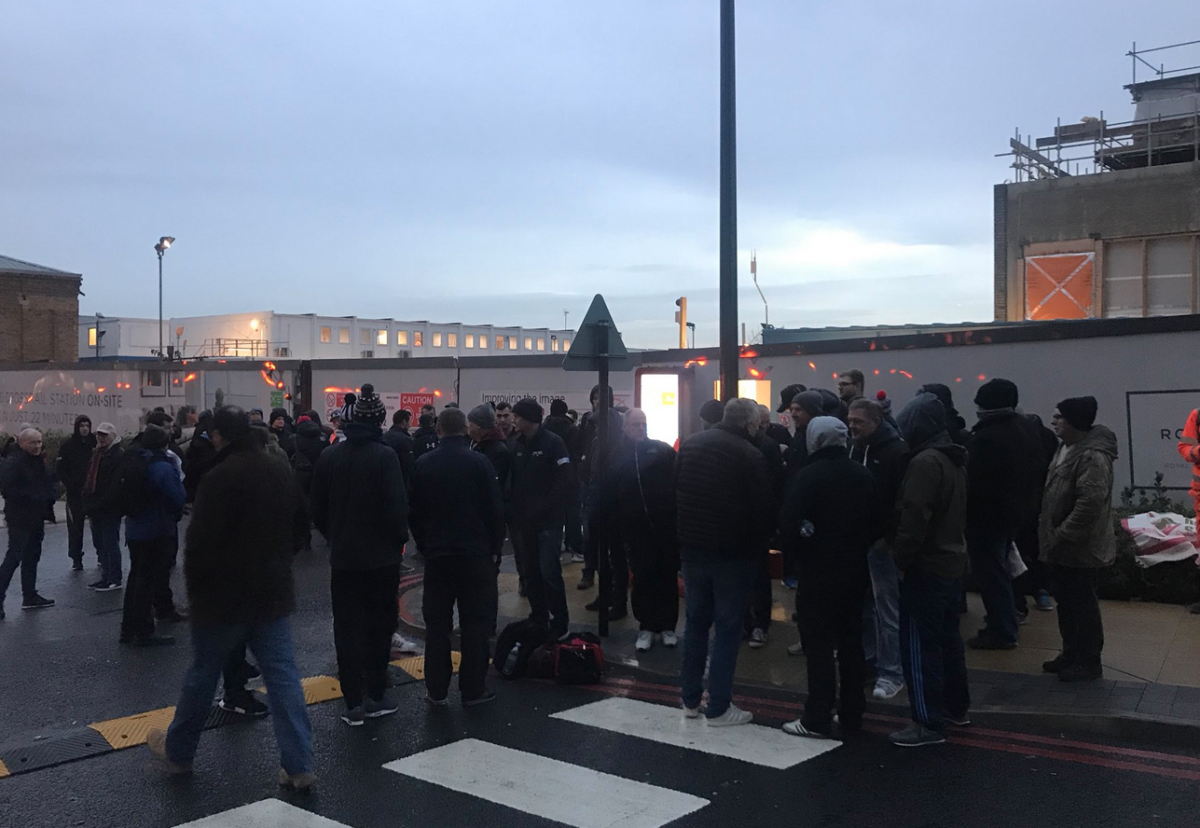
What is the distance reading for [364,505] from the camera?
659 cm


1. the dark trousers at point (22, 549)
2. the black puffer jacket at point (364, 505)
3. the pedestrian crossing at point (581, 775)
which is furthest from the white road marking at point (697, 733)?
the dark trousers at point (22, 549)

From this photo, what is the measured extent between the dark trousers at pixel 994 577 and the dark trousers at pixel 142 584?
6.58 m

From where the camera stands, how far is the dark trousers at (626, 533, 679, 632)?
26.5ft

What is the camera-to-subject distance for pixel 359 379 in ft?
70.9

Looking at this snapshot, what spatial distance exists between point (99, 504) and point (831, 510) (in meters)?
6.88

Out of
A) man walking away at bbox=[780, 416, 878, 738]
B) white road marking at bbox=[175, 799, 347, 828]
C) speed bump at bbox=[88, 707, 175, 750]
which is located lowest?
speed bump at bbox=[88, 707, 175, 750]

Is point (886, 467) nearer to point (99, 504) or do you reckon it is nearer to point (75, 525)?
point (99, 504)

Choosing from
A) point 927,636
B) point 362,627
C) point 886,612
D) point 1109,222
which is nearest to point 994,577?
point 886,612

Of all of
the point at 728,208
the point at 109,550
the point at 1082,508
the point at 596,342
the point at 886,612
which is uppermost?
the point at 728,208

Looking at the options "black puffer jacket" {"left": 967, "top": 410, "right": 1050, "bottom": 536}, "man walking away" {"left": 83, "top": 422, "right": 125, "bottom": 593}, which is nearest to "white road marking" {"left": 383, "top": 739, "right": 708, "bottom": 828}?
"black puffer jacket" {"left": 967, "top": 410, "right": 1050, "bottom": 536}

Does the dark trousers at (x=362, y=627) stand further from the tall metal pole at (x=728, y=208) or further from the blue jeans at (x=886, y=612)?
the tall metal pole at (x=728, y=208)

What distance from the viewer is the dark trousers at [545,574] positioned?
8.52 meters

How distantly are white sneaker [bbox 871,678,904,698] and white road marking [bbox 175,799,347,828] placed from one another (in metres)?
3.64

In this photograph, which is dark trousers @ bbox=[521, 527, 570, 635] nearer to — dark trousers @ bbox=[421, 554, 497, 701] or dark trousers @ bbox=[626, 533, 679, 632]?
dark trousers @ bbox=[626, 533, 679, 632]
